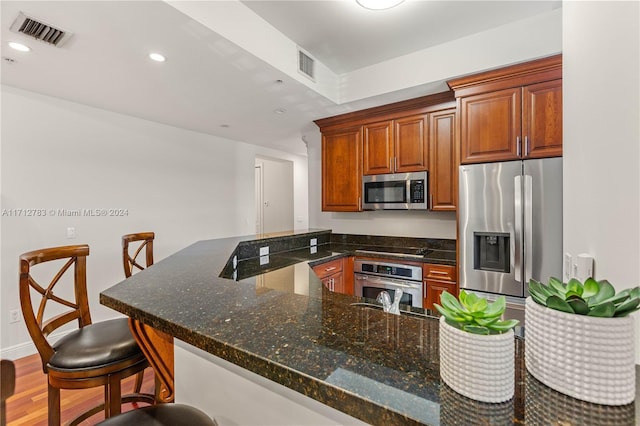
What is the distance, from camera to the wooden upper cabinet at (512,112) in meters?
2.19

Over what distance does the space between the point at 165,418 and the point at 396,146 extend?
288cm

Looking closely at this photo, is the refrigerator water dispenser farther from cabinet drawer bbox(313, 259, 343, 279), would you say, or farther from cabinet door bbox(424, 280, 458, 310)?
cabinet drawer bbox(313, 259, 343, 279)

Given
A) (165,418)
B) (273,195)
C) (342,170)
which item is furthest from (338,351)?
(273,195)

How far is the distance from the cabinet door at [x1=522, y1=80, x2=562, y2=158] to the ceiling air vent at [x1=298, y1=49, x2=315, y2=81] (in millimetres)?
1729

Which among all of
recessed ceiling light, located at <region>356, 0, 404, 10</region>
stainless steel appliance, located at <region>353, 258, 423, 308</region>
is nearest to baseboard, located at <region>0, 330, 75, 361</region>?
stainless steel appliance, located at <region>353, 258, 423, 308</region>

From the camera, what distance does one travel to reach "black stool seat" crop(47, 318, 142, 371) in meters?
1.28

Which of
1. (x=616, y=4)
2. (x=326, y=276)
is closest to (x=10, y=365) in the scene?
(x=616, y=4)

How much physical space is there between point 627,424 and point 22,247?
3862 mm

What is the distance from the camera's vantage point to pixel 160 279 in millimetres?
1281

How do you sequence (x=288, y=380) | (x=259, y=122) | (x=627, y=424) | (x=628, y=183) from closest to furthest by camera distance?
(x=627, y=424) → (x=288, y=380) → (x=628, y=183) → (x=259, y=122)

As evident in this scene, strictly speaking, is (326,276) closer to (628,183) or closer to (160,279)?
(160,279)

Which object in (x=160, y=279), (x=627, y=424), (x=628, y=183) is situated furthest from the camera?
(x=160, y=279)

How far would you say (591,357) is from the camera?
0.44 meters

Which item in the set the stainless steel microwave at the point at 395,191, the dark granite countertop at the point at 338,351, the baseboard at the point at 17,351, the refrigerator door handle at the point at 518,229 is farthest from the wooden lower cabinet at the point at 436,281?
the baseboard at the point at 17,351
